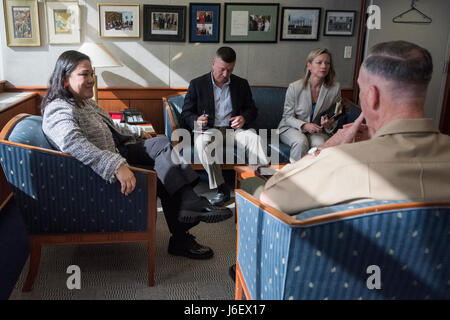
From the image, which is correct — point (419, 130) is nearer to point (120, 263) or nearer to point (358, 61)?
point (120, 263)

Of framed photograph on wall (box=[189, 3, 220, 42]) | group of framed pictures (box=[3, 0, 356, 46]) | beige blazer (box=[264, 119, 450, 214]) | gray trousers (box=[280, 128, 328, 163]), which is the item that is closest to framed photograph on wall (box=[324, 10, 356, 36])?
group of framed pictures (box=[3, 0, 356, 46])

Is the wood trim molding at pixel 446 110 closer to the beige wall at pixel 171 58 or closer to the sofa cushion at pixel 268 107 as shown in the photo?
the beige wall at pixel 171 58

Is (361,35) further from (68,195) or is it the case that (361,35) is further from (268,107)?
(68,195)

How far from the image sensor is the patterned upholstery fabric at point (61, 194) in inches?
81.6

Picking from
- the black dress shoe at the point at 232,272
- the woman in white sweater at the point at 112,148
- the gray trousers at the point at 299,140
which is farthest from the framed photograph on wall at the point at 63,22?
the black dress shoe at the point at 232,272

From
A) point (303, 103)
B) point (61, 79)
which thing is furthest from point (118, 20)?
point (61, 79)

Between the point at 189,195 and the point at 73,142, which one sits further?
the point at 189,195

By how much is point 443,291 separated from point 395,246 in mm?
292

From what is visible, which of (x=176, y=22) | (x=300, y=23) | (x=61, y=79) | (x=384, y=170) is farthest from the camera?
(x=300, y=23)

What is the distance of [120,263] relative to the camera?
2625 millimetres

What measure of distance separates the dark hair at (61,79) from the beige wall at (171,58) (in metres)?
2.26

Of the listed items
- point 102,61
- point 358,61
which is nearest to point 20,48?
point 102,61

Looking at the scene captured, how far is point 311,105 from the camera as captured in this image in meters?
3.98

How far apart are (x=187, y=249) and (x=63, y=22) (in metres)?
3.03
